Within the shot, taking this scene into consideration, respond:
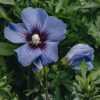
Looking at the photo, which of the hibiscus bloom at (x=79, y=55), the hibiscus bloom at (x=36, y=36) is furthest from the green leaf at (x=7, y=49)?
the hibiscus bloom at (x=79, y=55)

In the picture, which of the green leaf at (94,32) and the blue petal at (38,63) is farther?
the green leaf at (94,32)

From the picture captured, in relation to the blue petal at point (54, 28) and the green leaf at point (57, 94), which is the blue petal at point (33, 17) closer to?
the blue petal at point (54, 28)

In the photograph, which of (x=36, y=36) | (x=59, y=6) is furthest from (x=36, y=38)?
(x=59, y=6)

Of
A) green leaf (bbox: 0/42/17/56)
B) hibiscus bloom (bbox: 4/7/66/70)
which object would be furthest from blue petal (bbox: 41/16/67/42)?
green leaf (bbox: 0/42/17/56)

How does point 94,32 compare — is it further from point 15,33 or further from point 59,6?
point 15,33

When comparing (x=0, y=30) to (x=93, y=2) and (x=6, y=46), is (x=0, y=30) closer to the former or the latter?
(x=6, y=46)

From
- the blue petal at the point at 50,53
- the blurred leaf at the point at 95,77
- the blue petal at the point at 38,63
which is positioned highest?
the blue petal at the point at 50,53
